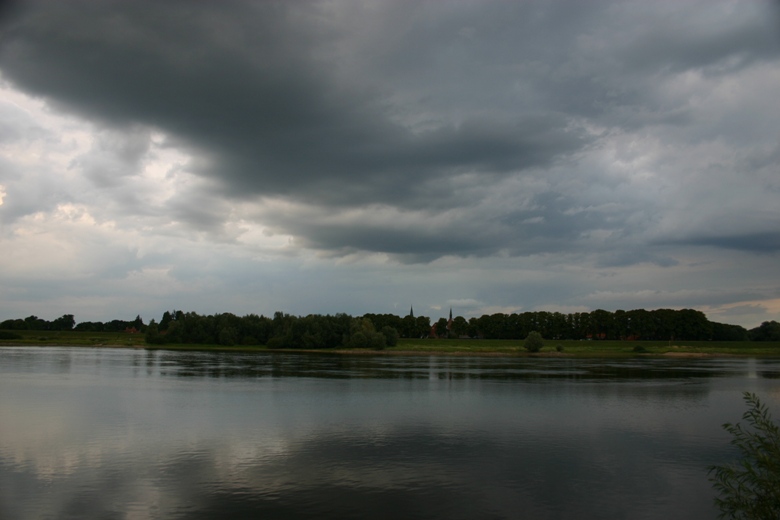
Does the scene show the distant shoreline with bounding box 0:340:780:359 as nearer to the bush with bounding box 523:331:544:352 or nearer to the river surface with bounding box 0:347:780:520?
the bush with bounding box 523:331:544:352

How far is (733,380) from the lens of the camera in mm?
62000

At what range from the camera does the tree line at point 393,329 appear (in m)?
136

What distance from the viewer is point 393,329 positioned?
5527 inches

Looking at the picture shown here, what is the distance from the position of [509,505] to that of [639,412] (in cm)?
2324

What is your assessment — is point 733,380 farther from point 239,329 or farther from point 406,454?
point 239,329

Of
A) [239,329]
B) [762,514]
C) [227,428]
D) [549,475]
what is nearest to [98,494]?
[227,428]

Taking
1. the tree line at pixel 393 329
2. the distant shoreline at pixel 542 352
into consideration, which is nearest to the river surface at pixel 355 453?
the distant shoreline at pixel 542 352

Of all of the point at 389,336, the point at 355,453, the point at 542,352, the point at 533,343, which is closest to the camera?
the point at 355,453

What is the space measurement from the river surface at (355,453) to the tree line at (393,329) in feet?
295

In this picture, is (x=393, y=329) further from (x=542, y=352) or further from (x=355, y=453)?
(x=355, y=453)

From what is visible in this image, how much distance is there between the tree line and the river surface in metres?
89.8

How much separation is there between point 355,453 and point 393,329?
386 feet

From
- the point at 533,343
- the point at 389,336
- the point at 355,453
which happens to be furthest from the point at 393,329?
the point at 355,453

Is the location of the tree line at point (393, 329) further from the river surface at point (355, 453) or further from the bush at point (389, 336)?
the river surface at point (355, 453)
